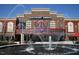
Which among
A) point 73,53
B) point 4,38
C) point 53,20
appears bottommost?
point 73,53

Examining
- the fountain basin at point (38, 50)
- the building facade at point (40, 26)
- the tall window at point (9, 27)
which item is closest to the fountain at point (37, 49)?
the fountain basin at point (38, 50)

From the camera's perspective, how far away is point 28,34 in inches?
281

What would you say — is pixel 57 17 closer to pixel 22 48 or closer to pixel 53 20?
pixel 53 20

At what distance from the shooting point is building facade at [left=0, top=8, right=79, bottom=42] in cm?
705

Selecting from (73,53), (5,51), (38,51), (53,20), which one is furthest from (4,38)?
(73,53)

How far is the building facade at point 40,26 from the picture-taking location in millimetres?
7055

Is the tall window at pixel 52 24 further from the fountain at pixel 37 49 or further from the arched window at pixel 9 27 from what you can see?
the arched window at pixel 9 27

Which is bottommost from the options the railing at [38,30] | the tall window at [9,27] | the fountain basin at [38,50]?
the fountain basin at [38,50]

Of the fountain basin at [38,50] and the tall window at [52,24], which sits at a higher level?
the tall window at [52,24]

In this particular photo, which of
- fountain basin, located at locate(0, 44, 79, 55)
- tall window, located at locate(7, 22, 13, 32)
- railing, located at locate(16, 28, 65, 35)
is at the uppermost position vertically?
tall window, located at locate(7, 22, 13, 32)

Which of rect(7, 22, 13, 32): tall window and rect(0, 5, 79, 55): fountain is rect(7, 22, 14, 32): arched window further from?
rect(0, 5, 79, 55): fountain

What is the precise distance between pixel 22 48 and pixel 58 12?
1.45m

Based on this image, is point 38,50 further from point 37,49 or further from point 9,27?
point 9,27

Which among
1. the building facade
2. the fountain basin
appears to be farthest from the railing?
the fountain basin
